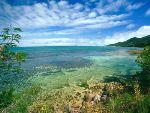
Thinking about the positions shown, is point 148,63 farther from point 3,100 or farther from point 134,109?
point 3,100

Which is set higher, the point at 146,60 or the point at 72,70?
the point at 146,60

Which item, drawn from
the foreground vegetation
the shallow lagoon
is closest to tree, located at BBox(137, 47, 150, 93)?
the foreground vegetation

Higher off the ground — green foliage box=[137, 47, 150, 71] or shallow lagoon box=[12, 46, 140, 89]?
green foliage box=[137, 47, 150, 71]

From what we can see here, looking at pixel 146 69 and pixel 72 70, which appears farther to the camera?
pixel 72 70

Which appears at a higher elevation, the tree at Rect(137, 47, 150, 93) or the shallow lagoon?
the tree at Rect(137, 47, 150, 93)

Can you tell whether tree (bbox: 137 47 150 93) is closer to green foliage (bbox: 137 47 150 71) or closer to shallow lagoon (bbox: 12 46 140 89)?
green foliage (bbox: 137 47 150 71)

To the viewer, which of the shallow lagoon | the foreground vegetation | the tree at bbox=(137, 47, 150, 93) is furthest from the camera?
the shallow lagoon

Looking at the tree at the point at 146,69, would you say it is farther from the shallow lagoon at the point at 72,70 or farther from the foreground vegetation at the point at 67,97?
the shallow lagoon at the point at 72,70

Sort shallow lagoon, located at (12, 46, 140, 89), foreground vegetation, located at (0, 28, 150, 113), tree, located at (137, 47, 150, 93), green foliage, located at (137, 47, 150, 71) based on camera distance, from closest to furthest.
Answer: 1. foreground vegetation, located at (0, 28, 150, 113)
2. tree, located at (137, 47, 150, 93)
3. green foliage, located at (137, 47, 150, 71)
4. shallow lagoon, located at (12, 46, 140, 89)

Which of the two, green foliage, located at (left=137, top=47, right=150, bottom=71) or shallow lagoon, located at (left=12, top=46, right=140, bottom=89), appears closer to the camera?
green foliage, located at (left=137, top=47, right=150, bottom=71)

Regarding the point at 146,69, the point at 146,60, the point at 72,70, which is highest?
the point at 146,60

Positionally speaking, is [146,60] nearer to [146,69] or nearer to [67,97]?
[146,69]

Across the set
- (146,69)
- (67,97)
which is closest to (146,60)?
(146,69)

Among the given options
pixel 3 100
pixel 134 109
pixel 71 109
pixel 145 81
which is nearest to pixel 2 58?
pixel 3 100
